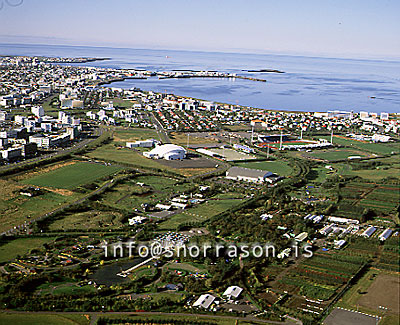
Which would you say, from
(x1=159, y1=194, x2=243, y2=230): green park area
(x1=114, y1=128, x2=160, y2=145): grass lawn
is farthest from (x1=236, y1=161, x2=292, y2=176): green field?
(x1=114, y1=128, x2=160, y2=145): grass lawn

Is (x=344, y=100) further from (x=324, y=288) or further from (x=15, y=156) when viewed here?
(x=324, y=288)

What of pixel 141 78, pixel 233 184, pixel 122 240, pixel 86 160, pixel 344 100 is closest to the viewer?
pixel 122 240

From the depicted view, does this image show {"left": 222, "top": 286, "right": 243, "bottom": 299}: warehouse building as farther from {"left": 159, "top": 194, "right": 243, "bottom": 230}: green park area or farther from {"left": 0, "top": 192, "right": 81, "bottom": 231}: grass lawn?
{"left": 0, "top": 192, "right": 81, "bottom": 231}: grass lawn

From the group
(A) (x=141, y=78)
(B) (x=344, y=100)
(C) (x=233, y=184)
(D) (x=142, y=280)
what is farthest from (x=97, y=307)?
(A) (x=141, y=78)

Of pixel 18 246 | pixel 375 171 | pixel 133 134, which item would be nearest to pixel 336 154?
pixel 375 171

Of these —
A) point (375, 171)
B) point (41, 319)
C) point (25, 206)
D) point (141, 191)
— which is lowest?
point (41, 319)

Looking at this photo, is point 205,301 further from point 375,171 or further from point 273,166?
point 375,171
